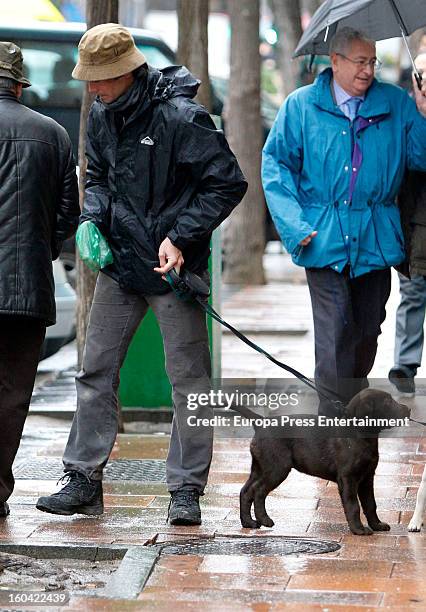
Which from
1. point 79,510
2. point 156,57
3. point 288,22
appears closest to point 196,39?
point 79,510

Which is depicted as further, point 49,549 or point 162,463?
point 162,463

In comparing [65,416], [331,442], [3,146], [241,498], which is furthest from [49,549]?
[65,416]

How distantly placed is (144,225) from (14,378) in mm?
872

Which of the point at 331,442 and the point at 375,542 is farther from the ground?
the point at 331,442

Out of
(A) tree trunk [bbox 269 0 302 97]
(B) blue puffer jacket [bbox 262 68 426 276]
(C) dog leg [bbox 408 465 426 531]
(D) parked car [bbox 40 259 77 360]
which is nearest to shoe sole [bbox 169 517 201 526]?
(C) dog leg [bbox 408 465 426 531]

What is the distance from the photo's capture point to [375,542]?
5.21m

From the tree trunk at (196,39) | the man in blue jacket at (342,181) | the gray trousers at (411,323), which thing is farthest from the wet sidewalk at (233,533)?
the tree trunk at (196,39)

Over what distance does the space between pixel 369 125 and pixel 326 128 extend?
0.19 metres

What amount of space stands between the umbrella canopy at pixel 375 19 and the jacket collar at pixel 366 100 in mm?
342

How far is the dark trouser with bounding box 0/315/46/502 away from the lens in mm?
5703

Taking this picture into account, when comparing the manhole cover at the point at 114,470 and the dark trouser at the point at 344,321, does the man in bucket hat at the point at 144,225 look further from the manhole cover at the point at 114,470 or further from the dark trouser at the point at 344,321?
the manhole cover at the point at 114,470

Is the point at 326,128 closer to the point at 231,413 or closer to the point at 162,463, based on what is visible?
the point at 231,413

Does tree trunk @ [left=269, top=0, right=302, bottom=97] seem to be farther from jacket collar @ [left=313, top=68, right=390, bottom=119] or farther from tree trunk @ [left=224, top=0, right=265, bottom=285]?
jacket collar @ [left=313, top=68, right=390, bottom=119]

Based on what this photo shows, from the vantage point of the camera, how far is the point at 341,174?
597 cm
